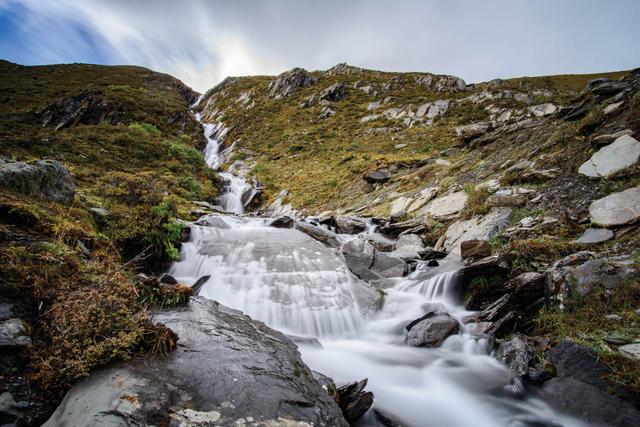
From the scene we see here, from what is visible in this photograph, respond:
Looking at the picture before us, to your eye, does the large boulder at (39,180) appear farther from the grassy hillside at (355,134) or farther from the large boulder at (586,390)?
the grassy hillside at (355,134)

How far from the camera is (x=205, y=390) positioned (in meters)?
2.50

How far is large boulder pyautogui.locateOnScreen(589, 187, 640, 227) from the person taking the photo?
5.38 m

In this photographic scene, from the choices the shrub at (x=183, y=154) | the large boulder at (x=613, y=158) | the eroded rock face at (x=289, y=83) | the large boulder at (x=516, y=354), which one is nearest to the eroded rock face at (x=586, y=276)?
the large boulder at (x=516, y=354)

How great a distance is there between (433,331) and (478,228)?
152 inches

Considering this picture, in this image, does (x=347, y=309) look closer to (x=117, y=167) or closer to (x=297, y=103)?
(x=117, y=167)

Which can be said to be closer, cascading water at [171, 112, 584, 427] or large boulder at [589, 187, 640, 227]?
cascading water at [171, 112, 584, 427]

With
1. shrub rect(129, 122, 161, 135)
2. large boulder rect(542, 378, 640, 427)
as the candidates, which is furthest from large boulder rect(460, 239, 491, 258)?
shrub rect(129, 122, 161, 135)

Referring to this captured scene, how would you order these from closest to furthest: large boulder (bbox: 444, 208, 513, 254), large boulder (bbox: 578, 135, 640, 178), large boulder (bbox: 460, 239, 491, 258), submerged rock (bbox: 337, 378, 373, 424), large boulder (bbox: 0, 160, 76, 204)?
submerged rock (bbox: 337, 378, 373, 424) < large boulder (bbox: 0, 160, 76, 204) < large boulder (bbox: 578, 135, 640, 178) < large boulder (bbox: 460, 239, 491, 258) < large boulder (bbox: 444, 208, 513, 254)

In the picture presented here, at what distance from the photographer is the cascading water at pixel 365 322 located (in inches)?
161

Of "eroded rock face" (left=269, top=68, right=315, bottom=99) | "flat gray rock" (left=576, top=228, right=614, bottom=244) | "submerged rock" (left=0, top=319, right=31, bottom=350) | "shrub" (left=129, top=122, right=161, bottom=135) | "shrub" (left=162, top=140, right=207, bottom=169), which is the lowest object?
"submerged rock" (left=0, top=319, right=31, bottom=350)

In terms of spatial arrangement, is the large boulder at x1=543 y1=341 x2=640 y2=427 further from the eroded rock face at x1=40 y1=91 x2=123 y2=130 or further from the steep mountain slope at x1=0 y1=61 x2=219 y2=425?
the eroded rock face at x1=40 y1=91 x2=123 y2=130

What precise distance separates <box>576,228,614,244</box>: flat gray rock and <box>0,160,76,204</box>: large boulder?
990 cm

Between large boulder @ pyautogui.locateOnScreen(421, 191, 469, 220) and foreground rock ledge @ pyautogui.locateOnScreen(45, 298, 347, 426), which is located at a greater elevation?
large boulder @ pyautogui.locateOnScreen(421, 191, 469, 220)

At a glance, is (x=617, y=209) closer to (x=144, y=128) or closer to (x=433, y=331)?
(x=433, y=331)
